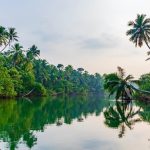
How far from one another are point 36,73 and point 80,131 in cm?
9071

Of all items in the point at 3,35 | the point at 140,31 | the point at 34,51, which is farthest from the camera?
the point at 34,51

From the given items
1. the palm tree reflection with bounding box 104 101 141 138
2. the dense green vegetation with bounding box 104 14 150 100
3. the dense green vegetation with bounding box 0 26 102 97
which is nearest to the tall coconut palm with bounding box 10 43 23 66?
the dense green vegetation with bounding box 0 26 102 97

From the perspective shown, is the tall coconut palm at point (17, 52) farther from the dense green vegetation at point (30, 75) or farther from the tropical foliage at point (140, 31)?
the tropical foliage at point (140, 31)

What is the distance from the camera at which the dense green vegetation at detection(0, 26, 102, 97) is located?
75562 millimetres

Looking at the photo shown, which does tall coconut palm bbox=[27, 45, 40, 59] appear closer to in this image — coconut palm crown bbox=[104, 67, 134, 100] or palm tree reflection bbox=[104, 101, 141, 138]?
coconut palm crown bbox=[104, 67, 134, 100]

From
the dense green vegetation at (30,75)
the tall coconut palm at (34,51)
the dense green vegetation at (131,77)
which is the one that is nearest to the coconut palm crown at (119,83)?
the dense green vegetation at (131,77)

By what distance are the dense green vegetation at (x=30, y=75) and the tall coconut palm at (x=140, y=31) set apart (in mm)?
29137

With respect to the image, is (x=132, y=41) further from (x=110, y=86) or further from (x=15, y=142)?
(x=15, y=142)

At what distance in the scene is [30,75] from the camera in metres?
91.5

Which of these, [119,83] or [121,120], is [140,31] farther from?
[121,120]

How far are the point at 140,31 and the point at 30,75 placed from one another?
1625 inches

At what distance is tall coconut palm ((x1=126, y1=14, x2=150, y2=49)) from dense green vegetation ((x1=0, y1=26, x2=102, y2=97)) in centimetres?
2914

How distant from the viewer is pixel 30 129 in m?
22.8

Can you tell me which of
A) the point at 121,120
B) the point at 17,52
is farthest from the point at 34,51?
the point at 121,120
